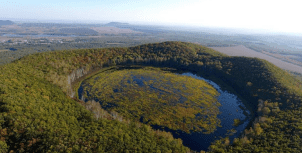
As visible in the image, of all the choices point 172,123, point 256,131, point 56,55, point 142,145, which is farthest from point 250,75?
point 56,55

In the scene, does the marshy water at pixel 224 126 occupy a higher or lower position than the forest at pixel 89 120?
lower

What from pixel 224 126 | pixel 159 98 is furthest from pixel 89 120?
pixel 224 126

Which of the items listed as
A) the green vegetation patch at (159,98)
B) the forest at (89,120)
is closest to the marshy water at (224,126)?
the green vegetation patch at (159,98)

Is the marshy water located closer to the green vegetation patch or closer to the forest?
the green vegetation patch

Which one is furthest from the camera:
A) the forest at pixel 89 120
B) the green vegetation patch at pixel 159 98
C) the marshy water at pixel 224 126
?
the green vegetation patch at pixel 159 98

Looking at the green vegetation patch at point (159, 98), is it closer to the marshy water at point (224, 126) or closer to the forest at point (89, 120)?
the marshy water at point (224, 126)
